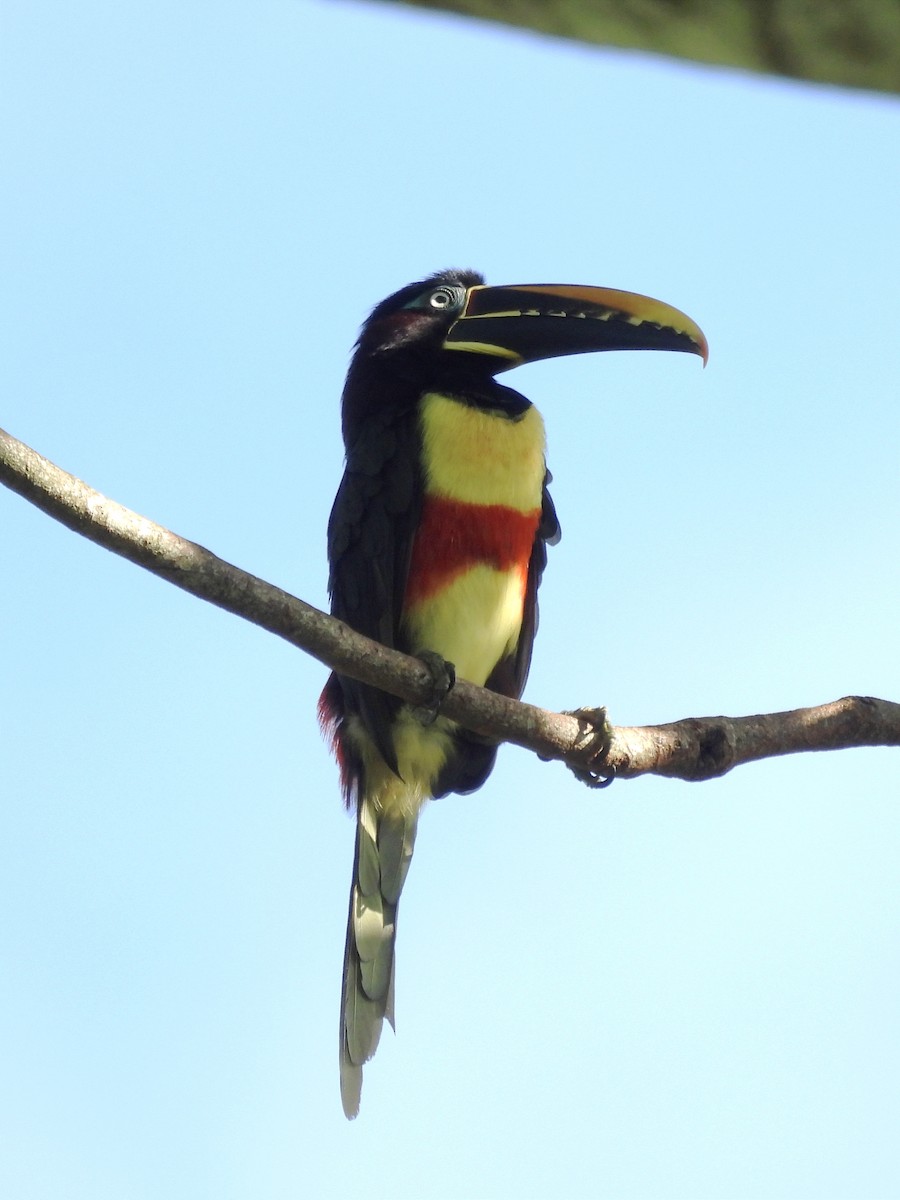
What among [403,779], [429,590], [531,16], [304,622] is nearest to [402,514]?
[429,590]

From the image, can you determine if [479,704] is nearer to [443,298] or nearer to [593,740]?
[593,740]

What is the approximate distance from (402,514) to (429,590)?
326 millimetres

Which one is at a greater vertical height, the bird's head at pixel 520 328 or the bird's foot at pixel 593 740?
the bird's head at pixel 520 328

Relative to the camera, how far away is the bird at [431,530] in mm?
5441

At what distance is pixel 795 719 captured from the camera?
14.6 feet

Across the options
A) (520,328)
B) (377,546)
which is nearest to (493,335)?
(520,328)

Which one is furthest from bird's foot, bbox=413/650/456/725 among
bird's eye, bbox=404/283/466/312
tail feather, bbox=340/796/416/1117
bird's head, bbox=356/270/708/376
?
bird's eye, bbox=404/283/466/312

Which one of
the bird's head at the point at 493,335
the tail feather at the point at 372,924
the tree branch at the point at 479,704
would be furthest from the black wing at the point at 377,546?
the tree branch at the point at 479,704

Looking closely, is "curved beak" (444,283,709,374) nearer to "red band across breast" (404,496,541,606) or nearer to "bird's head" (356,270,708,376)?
"bird's head" (356,270,708,376)

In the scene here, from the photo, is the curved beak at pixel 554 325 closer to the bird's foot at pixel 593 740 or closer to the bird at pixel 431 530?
the bird at pixel 431 530

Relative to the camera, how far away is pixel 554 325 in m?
6.05

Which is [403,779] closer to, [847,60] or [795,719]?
[795,719]

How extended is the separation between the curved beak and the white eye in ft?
0.34

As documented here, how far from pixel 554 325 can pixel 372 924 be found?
2788 millimetres
